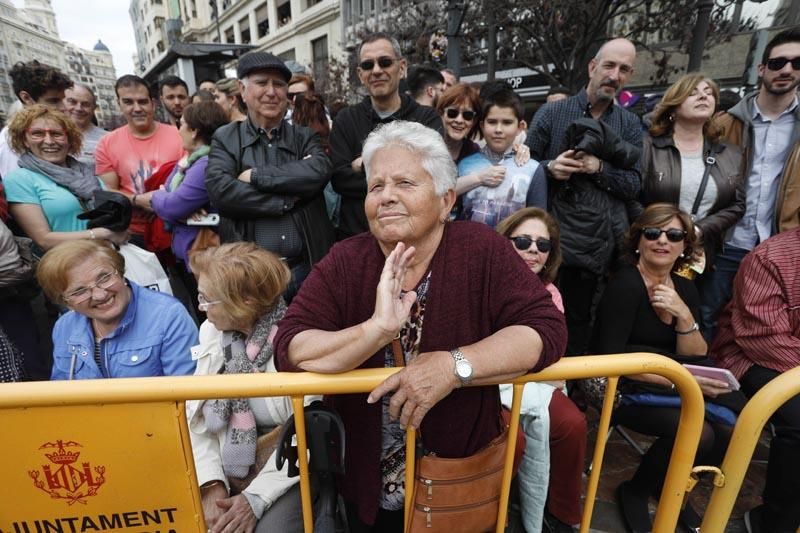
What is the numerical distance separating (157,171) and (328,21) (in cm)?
3032

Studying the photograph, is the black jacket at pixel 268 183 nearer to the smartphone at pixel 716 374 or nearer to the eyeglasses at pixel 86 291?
the eyeglasses at pixel 86 291

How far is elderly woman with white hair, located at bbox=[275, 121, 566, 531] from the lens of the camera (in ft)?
4.47

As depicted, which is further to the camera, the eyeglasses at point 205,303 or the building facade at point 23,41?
the building facade at point 23,41

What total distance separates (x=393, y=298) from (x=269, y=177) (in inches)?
65.6

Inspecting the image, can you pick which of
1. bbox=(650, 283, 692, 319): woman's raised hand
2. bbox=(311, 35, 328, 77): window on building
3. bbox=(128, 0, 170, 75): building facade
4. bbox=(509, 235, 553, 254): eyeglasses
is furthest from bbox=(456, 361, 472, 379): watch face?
bbox=(128, 0, 170, 75): building facade

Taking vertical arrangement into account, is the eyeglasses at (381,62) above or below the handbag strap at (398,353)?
above

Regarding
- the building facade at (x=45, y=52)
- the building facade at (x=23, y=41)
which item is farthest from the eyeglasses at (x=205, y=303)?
the building facade at (x=23, y=41)

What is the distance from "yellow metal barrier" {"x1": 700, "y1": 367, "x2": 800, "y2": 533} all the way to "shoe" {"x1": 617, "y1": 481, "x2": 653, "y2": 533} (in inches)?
29.7

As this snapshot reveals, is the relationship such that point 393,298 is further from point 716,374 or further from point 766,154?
point 766,154

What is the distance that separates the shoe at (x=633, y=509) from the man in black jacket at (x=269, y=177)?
2339 mm

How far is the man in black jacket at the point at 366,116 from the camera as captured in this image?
2.85 metres

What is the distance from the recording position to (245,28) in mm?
40406

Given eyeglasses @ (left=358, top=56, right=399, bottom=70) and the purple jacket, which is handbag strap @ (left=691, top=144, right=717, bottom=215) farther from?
the purple jacket

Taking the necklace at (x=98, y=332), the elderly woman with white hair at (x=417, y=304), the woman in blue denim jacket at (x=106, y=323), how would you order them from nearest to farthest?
the elderly woman with white hair at (x=417, y=304), the woman in blue denim jacket at (x=106, y=323), the necklace at (x=98, y=332)
